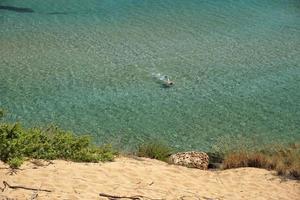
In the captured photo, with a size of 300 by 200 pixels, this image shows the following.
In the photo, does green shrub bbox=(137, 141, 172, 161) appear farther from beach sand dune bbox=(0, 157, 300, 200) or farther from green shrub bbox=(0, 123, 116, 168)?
green shrub bbox=(0, 123, 116, 168)

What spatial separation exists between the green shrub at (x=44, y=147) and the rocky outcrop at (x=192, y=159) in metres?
1.83

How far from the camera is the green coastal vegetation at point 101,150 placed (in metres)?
11.7

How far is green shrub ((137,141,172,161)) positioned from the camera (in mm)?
14008

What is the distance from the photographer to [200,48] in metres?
24.3

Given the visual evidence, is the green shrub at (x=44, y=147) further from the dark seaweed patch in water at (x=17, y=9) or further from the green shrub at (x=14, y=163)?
the dark seaweed patch in water at (x=17, y=9)

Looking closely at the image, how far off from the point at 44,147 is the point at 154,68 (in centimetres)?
1025

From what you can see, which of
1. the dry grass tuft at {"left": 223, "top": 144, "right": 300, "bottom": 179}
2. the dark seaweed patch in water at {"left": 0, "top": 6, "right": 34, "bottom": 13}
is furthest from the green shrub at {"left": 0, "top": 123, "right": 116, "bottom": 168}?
the dark seaweed patch in water at {"left": 0, "top": 6, "right": 34, "bottom": 13}

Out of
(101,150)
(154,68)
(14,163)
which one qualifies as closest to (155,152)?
(101,150)

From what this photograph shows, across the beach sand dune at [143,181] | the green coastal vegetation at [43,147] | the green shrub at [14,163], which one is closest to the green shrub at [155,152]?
the beach sand dune at [143,181]

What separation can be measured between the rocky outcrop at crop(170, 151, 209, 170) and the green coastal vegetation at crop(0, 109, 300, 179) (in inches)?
12.7

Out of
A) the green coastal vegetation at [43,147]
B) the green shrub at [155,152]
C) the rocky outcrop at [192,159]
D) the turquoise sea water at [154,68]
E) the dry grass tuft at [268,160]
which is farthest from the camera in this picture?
the turquoise sea water at [154,68]

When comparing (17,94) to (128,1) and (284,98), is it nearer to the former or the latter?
(284,98)

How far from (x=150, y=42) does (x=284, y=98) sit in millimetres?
8364

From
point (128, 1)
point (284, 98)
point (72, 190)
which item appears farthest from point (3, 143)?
point (128, 1)
